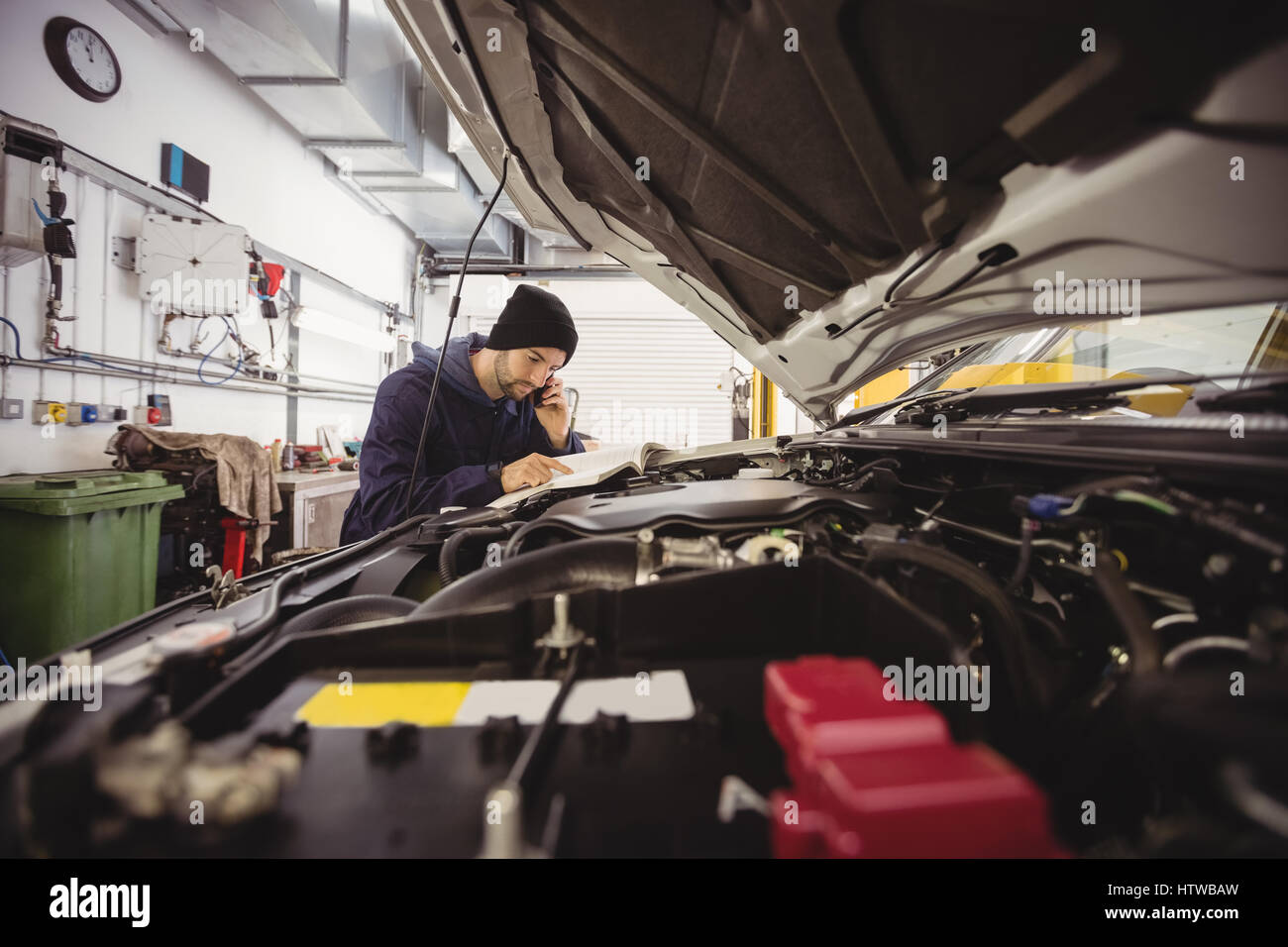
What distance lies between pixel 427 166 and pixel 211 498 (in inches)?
120

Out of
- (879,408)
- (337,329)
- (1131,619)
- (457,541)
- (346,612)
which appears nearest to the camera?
(1131,619)

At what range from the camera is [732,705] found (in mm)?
520

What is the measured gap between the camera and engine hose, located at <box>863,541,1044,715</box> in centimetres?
53

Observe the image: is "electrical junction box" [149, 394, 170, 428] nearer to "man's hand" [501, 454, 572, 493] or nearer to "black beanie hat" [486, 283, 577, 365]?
"black beanie hat" [486, 283, 577, 365]

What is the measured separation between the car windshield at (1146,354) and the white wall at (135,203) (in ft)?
12.1

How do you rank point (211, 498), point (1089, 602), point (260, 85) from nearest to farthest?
point (1089, 602) < point (211, 498) < point (260, 85)

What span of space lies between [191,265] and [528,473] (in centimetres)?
269

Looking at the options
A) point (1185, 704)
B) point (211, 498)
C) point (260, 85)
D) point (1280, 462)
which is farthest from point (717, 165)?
point (260, 85)

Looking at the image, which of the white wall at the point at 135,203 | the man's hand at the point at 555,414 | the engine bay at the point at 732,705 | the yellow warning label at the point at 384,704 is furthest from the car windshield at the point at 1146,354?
the white wall at the point at 135,203

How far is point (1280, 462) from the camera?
1.43ft

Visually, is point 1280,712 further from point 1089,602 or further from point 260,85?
point 260,85

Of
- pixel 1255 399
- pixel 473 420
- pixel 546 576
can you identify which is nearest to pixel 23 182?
pixel 473 420

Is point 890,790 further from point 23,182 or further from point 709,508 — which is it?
point 23,182

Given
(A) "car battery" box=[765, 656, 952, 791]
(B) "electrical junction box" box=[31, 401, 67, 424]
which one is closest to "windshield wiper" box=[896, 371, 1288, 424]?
(A) "car battery" box=[765, 656, 952, 791]
